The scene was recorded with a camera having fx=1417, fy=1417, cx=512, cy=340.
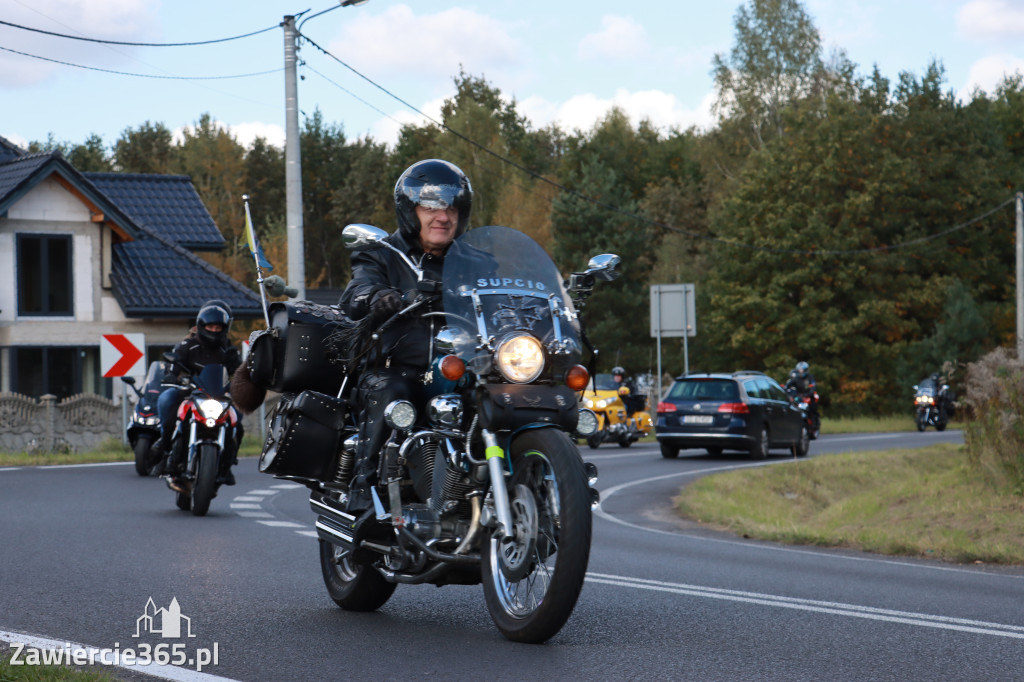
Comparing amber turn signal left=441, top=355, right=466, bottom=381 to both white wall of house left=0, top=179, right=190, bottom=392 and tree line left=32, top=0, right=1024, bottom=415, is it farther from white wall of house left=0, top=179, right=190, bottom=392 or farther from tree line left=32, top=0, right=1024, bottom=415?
tree line left=32, top=0, right=1024, bottom=415

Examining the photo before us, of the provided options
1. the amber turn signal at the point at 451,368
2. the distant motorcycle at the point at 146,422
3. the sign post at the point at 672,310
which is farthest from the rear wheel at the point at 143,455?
the sign post at the point at 672,310

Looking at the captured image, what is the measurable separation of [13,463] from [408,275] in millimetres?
17198

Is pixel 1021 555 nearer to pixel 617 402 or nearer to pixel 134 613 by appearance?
pixel 134 613

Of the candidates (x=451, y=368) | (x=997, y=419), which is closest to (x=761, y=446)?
(x=997, y=419)

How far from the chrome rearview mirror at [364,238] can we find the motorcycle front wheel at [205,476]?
21.1 ft

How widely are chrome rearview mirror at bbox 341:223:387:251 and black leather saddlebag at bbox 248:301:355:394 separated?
438mm

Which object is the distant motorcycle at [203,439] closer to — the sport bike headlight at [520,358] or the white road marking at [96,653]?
the white road marking at [96,653]

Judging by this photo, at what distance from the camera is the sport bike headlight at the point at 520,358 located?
5.90 m

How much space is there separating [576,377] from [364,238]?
1.21m

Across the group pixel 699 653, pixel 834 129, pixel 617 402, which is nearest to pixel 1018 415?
pixel 699 653

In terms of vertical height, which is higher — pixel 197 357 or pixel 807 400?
pixel 197 357

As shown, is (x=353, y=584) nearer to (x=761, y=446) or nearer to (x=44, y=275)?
(x=761, y=446)

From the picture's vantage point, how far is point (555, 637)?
621cm

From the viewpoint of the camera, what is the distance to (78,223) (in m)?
32.9
